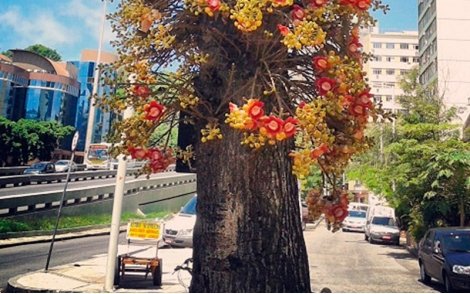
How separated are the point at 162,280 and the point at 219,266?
741cm

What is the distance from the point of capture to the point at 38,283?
7.52 m

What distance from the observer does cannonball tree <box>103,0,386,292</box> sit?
1652mm

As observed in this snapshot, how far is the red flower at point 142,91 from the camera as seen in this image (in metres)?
2.01

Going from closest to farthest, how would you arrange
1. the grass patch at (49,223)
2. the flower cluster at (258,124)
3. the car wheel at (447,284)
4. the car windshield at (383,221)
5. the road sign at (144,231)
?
the flower cluster at (258,124), the road sign at (144,231), the car wheel at (447,284), the grass patch at (49,223), the car windshield at (383,221)

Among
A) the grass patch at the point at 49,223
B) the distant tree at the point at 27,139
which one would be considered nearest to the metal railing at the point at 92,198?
the grass patch at the point at 49,223

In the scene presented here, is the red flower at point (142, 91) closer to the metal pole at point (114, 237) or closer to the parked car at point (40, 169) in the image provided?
the metal pole at point (114, 237)

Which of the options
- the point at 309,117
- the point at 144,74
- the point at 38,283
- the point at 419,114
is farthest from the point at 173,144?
the point at 419,114

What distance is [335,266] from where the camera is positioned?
505 inches

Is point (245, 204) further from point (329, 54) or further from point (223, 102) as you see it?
point (329, 54)

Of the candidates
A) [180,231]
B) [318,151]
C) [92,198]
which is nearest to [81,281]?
[180,231]

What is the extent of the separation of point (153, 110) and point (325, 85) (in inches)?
29.5

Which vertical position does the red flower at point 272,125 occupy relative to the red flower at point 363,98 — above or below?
below

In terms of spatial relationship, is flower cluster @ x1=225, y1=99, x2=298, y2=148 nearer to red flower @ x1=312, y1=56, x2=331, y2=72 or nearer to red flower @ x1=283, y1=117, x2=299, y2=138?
red flower @ x1=283, y1=117, x2=299, y2=138

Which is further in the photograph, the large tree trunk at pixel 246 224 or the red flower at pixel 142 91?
the red flower at pixel 142 91
